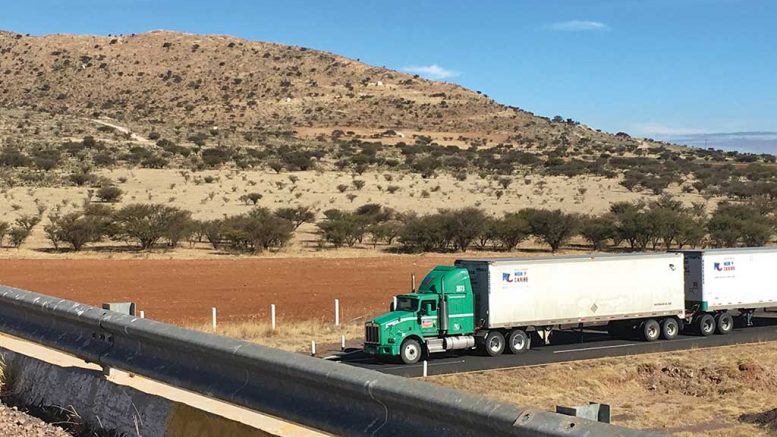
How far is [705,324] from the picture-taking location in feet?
98.6

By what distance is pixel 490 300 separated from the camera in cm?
2547

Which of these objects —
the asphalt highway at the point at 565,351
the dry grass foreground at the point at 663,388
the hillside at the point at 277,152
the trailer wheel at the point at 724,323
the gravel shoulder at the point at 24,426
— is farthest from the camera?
the hillside at the point at 277,152

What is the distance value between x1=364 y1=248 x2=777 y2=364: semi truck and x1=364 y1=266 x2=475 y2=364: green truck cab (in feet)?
0.09

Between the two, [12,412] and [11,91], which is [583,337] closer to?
[12,412]

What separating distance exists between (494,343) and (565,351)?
2.15m

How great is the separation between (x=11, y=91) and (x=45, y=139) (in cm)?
4025

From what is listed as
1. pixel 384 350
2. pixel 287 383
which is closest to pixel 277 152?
pixel 384 350

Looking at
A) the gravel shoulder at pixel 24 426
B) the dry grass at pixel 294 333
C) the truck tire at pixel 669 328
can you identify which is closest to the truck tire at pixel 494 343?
the dry grass at pixel 294 333

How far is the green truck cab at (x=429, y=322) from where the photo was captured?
933 inches

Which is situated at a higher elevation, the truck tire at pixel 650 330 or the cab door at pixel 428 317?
the cab door at pixel 428 317

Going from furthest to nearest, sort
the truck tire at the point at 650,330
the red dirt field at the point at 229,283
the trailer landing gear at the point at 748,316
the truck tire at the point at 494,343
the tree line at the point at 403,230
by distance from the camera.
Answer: the tree line at the point at 403,230 < the red dirt field at the point at 229,283 < the trailer landing gear at the point at 748,316 < the truck tire at the point at 650,330 < the truck tire at the point at 494,343

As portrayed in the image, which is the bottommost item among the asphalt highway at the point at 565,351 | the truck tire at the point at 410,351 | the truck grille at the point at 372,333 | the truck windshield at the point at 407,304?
the asphalt highway at the point at 565,351

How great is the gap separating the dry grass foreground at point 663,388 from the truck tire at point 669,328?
3.19 metres

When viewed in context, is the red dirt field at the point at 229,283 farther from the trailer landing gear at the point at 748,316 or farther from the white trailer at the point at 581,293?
the trailer landing gear at the point at 748,316
